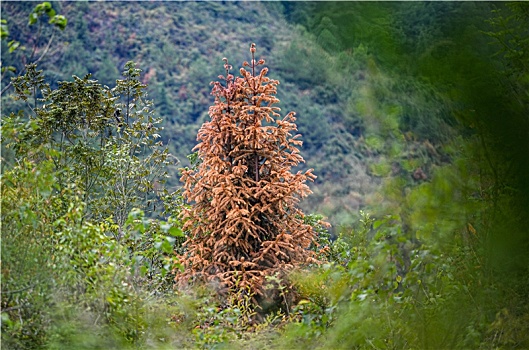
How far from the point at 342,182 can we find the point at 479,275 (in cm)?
2088

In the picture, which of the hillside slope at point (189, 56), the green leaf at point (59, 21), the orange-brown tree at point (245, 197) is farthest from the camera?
the hillside slope at point (189, 56)

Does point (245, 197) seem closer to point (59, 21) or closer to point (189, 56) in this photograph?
point (59, 21)

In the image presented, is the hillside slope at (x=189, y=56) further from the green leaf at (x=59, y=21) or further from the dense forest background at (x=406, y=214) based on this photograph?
the green leaf at (x=59, y=21)

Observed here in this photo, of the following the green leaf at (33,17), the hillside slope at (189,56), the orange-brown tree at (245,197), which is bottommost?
the hillside slope at (189,56)

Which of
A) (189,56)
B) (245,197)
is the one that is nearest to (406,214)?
(245,197)

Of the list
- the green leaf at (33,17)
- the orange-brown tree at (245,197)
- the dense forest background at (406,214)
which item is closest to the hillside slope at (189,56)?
the orange-brown tree at (245,197)

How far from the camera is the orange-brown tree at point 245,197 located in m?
4.89

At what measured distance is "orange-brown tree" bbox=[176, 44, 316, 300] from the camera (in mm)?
4891

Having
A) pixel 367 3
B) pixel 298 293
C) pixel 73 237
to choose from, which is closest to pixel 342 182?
pixel 298 293

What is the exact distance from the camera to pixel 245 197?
507 cm

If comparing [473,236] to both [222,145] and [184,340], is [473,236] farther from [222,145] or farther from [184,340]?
[222,145]

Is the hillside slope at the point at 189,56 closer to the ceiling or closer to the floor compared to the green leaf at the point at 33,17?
closer to the floor

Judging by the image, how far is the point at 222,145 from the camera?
5.27 meters

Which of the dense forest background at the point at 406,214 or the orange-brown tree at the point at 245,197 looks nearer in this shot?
the dense forest background at the point at 406,214
